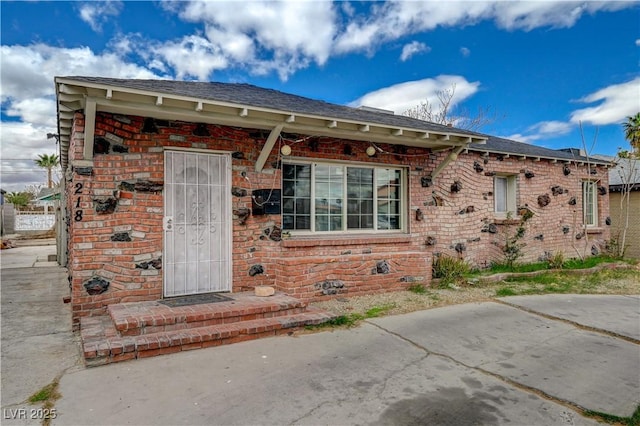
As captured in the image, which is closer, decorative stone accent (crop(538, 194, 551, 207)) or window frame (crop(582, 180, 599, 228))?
decorative stone accent (crop(538, 194, 551, 207))

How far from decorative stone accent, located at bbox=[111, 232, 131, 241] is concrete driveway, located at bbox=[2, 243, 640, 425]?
48.7 inches

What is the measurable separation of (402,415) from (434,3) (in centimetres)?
862

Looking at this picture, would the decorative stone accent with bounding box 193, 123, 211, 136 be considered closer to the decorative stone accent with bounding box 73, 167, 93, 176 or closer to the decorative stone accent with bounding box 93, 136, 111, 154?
the decorative stone accent with bounding box 93, 136, 111, 154

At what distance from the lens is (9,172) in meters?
34.7

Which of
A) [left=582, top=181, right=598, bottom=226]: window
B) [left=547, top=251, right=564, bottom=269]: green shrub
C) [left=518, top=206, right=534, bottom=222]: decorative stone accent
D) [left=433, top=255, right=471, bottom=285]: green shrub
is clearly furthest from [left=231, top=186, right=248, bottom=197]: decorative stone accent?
[left=582, top=181, right=598, bottom=226]: window

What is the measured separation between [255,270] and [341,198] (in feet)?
6.67

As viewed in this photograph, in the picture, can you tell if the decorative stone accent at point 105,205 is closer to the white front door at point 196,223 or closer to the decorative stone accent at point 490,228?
the white front door at point 196,223

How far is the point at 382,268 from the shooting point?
251 inches

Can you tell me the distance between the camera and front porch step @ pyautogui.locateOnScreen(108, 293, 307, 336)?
3.96 metres

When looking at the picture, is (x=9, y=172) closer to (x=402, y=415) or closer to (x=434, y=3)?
(x=434, y=3)

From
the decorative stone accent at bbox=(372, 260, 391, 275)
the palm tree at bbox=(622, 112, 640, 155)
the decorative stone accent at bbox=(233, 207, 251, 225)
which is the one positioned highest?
the palm tree at bbox=(622, 112, 640, 155)

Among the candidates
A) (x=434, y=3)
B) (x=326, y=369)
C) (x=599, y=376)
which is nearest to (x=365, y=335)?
(x=326, y=369)

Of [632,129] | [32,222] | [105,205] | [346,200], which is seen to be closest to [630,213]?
[632,129]

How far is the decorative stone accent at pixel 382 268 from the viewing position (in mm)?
6328
